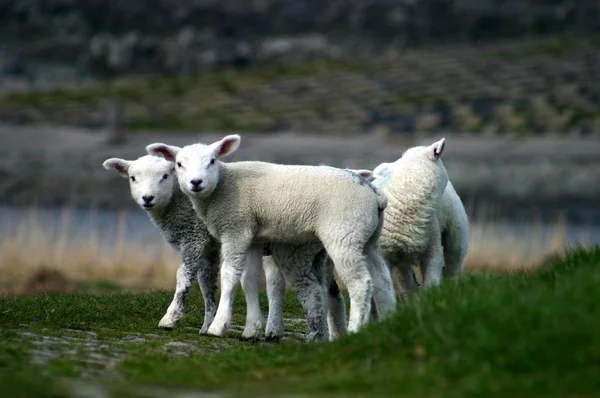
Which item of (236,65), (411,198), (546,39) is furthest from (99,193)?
(411,198)

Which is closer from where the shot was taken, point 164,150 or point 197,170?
point 197,170

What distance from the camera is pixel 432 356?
7.34 m

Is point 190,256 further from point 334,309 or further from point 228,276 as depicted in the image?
point 334,309

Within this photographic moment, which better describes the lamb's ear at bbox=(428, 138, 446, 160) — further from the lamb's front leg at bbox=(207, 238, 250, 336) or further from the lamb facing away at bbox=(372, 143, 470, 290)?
the lamb's front leg at bbox=(207, 238, 250, 336)

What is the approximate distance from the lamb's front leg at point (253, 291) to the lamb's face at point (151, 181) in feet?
3.00

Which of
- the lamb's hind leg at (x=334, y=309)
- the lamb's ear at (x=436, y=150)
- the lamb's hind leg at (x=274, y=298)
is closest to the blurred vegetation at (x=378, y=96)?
the lamb's ear at (x=436, y=150)

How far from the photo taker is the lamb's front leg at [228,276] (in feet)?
33.0

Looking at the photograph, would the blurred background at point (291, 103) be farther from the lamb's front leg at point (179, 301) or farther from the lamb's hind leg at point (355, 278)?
the lamb's hind leg at point (355, 278)

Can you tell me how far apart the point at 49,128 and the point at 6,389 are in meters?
27.8

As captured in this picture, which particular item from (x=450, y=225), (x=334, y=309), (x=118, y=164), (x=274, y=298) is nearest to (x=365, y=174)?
(x=450, y=225)

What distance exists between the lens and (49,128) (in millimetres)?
33344

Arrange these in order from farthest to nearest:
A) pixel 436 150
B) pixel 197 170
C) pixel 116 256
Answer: pixel 116 256, pixel 436 150, pixel 197 170

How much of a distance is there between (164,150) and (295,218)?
4.95 feet

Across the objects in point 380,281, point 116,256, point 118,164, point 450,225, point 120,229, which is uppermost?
point 118,164
